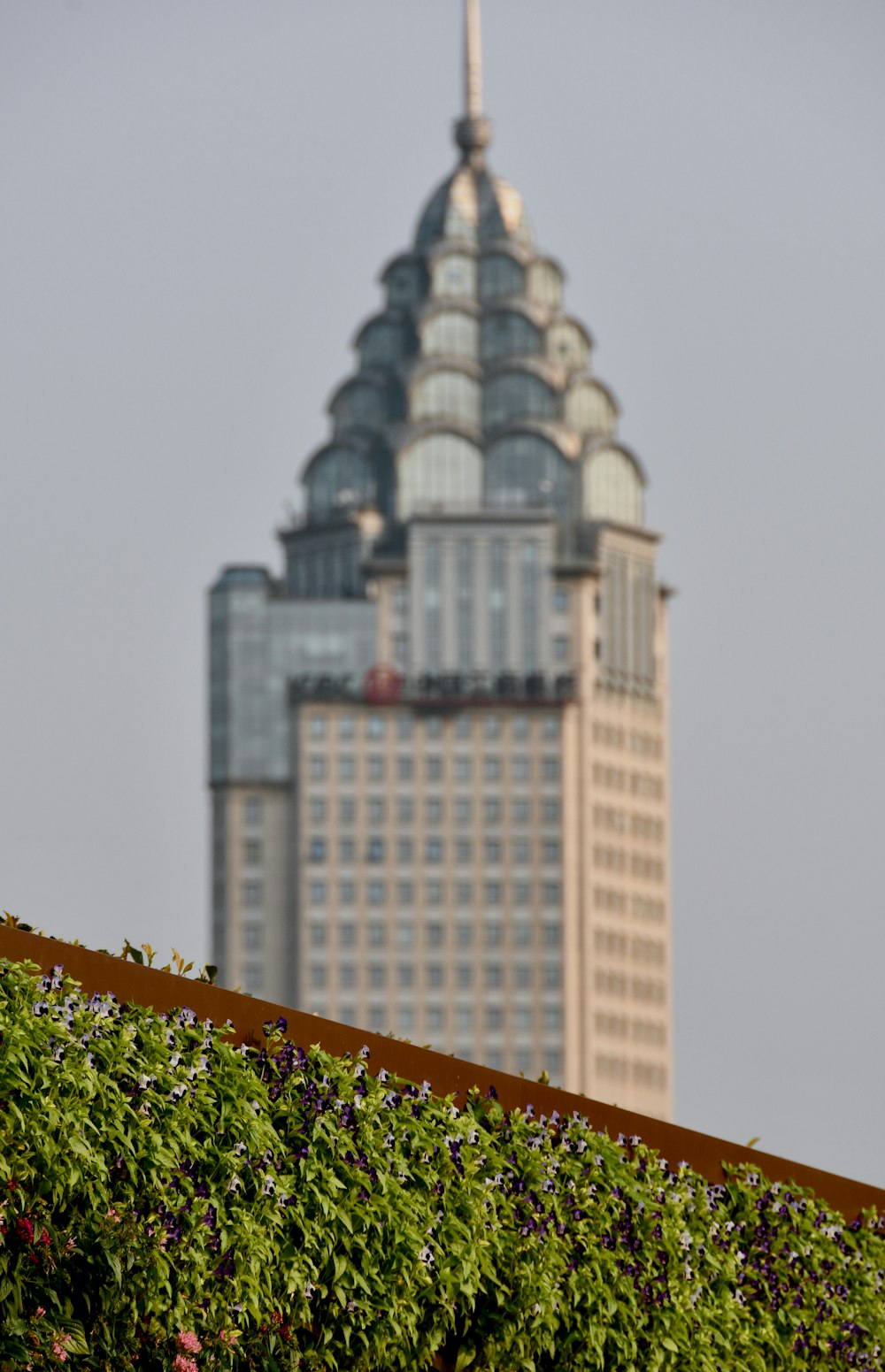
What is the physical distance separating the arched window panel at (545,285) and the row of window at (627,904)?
3241 cm

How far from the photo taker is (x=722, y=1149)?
44.3ft

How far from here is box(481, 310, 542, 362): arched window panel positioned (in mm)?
135375

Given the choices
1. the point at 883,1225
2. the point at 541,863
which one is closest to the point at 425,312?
the point at 541,863

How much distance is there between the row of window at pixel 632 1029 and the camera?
128 meters

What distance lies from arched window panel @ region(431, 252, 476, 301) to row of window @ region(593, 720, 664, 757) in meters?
25.0

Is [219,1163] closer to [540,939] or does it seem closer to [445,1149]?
[445,1149]

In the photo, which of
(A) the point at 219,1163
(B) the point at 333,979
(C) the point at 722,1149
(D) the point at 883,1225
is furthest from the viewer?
(B) the point at 333,979

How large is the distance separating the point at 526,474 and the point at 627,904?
23.1 m

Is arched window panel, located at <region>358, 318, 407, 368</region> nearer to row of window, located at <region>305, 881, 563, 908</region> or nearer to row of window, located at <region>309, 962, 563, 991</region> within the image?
row of window, located at <region>305, 881, 563, 908</region>

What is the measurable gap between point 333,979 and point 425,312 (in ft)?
120

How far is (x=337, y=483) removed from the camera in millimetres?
135250

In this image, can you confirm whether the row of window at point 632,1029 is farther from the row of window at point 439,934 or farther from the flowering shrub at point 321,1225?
the flowering shrub at point 321,1225

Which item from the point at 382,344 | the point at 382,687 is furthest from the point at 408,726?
the point at 382,344

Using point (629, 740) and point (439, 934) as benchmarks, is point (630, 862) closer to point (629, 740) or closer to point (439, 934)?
point (629, 740)
